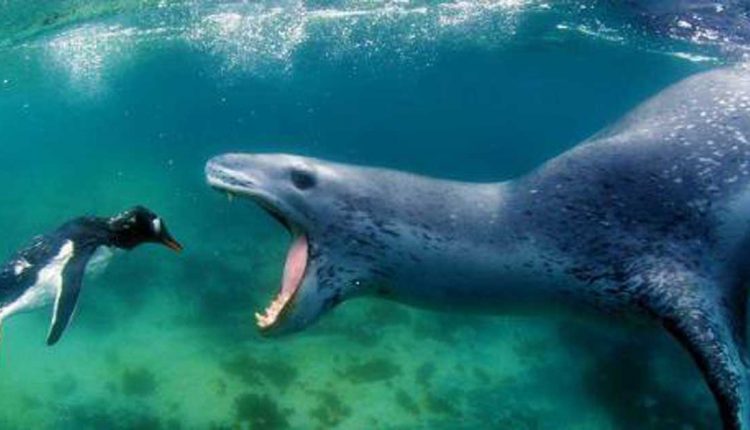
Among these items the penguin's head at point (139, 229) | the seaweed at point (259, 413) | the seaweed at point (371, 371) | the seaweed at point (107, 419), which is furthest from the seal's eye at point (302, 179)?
the seaweed at point (107, 419)

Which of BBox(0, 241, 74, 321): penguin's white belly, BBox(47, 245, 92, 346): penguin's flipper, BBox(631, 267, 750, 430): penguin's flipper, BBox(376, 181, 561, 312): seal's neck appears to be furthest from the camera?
BBox(0, 241, 74, 321): penguin's white belly

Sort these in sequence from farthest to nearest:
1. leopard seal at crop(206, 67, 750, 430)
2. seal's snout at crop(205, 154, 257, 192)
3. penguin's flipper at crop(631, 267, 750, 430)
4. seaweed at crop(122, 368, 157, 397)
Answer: seaweed at crop(122, 368, 157, 397) < leopard seal at crop(206, 67, 750, 430) < seal's snout at crop(205, 154, 257, 192) < penguin's flipper at crop(631, 267, 750, 430)

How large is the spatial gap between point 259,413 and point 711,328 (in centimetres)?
731

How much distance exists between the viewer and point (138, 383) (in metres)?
10.9

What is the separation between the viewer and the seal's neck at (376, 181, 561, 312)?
381 centimetres

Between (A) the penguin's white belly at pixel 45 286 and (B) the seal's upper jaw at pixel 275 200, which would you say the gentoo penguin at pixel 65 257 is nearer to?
(A) the penguin's white belly at pixel 45 286

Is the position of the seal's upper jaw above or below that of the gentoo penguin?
above

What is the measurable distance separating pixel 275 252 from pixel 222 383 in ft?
15.7

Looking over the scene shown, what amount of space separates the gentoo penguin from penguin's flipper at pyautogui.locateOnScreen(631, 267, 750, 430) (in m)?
3.29

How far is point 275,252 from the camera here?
48.9 ft

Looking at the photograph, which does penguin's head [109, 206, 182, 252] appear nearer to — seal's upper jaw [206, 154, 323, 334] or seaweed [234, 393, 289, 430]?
seal's upper jaw [206, 154, 323, 334]

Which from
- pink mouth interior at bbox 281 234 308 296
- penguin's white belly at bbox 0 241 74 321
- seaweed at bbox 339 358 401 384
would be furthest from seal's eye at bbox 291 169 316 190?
seaweed at bbox 339 358 401 384

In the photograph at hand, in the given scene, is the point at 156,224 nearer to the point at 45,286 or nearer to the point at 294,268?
the point at 45,286

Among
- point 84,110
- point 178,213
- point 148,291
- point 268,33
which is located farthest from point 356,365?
point 84,110
